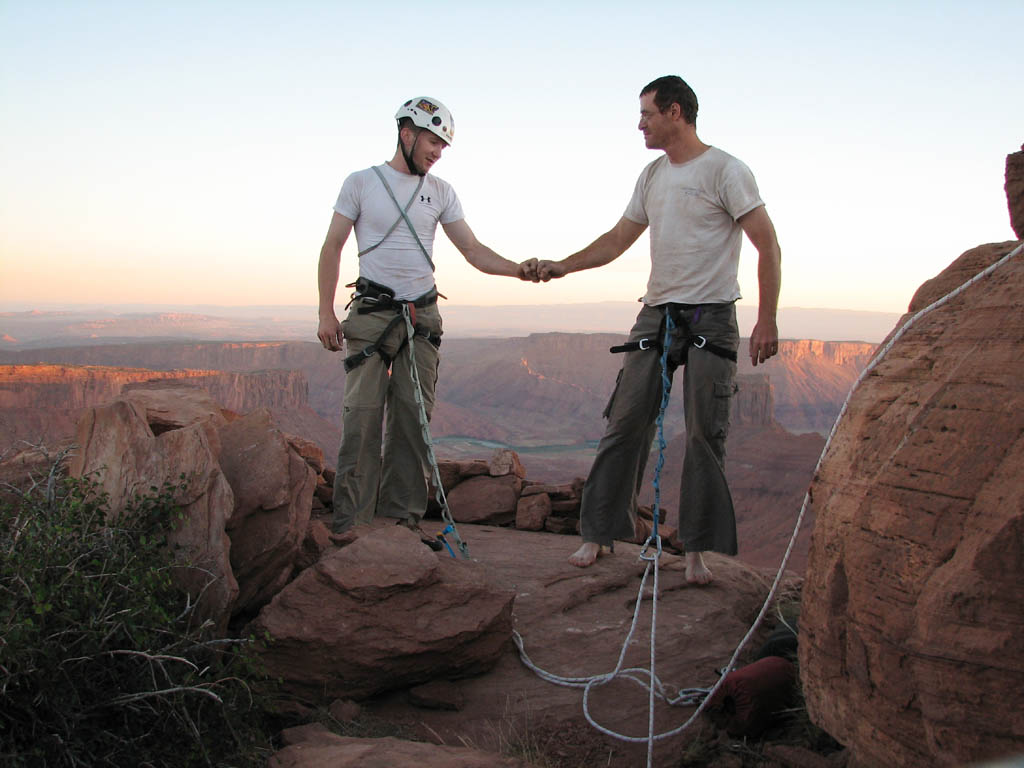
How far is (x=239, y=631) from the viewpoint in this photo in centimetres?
346

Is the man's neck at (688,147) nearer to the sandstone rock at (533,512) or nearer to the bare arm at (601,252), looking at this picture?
the bare arm at (601,252)

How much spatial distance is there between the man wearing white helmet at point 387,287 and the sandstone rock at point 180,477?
3.96 feet

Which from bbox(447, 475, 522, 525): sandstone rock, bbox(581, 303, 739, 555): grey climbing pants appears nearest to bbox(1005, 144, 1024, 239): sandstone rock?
bbox(581, 303, 739, 555): grey climbing pants

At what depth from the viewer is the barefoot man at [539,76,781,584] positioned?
3.87m

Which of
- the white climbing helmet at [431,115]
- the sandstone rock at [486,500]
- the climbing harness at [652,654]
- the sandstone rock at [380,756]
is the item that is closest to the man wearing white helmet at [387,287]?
the white climbing helmet at [431,115]

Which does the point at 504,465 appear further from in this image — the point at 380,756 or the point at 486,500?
the point at 380,756

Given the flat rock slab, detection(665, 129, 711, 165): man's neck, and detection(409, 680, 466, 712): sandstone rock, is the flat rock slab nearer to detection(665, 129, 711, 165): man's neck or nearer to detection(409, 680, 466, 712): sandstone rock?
detection(409, 680, 466, 712): sandstone rock

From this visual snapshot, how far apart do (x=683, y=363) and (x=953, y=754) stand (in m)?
2.25

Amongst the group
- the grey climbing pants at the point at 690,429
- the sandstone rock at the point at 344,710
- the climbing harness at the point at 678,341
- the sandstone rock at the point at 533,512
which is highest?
the climbing harness at the point at 678,341

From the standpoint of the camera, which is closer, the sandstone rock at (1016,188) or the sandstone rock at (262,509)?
the sandstone rock at (1016,188)

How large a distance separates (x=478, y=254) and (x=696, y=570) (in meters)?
2.19

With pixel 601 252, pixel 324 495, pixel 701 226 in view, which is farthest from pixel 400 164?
pixel 324 495

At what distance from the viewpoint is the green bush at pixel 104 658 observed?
2.32 metres

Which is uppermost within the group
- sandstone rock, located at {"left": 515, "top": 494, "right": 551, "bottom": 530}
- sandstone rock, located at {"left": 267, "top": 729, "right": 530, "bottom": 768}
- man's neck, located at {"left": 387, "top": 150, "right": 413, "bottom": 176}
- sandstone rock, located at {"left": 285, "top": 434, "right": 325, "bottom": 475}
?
man's neck, located at {"left": 387, "top": 150, "right": 413, "bottom": 176}
